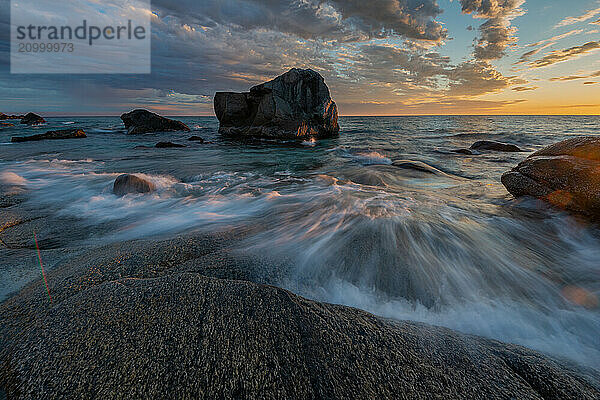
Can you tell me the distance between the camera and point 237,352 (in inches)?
55.8

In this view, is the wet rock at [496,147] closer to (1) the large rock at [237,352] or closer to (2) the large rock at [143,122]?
(1) the large rock at [237,352]

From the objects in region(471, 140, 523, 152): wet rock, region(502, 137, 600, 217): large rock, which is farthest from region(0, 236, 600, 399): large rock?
region(471, 140, 523, 152): wet rock

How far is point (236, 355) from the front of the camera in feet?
4.60

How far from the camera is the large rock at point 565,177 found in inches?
Answer: 178

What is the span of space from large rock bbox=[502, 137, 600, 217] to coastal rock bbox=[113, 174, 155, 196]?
8.70m

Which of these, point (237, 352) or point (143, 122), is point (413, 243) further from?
point (143, 122)

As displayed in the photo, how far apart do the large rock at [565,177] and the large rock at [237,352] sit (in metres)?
4.40

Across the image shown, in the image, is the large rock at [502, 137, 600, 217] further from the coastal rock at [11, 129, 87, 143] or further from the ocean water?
A: the coastal rock at [11, 129, 87, 143]

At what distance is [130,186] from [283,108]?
82.1ft

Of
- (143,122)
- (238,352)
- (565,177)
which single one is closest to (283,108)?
(143,122)

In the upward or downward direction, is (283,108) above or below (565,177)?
above

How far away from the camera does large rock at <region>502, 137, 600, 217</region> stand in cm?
452

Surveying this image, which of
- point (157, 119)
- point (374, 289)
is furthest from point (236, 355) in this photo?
point (157, 119)

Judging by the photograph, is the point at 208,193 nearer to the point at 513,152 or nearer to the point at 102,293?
the point at 102,293
